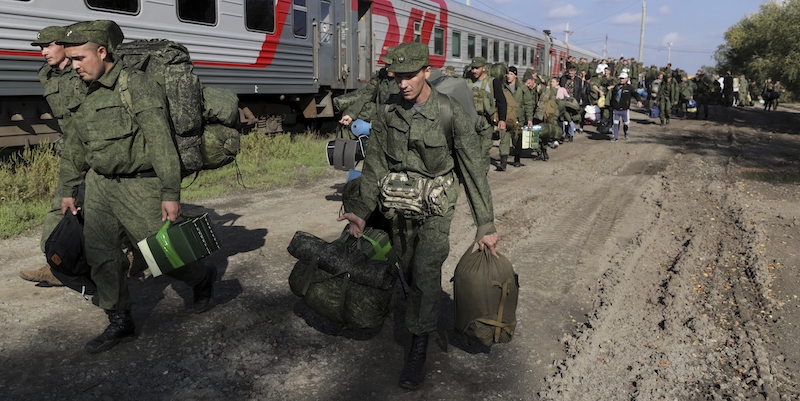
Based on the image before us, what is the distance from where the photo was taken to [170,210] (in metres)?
3.51

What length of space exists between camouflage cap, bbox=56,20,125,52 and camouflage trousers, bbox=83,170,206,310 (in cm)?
76

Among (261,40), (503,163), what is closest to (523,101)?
(503,163)

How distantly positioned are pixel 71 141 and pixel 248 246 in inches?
89.3

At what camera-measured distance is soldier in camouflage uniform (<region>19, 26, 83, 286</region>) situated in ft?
13.0

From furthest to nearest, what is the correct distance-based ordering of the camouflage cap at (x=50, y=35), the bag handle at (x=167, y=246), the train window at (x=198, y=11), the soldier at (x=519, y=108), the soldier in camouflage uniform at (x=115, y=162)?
1. the soldier at (x=519, y=108)
2. the train window at (x=198, y=11)
3. the camouflage cap at (x=50, y=35)
4. the bag handle at (x=167, y=246)
5. the soldier in camouflage uniform at (x=115, y=162)

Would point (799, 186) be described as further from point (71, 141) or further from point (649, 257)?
point (71, 141)

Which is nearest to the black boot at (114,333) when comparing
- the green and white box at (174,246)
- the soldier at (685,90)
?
the green and white box at (174,246)

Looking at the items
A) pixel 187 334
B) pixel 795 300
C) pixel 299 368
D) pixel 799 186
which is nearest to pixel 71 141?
pixel 187 334

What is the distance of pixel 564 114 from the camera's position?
48.3 ft

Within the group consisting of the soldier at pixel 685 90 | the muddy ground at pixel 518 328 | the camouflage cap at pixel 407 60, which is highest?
the soldier at pixel 685 90

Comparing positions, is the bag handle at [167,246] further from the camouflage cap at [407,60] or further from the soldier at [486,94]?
the soldier at [486,94]

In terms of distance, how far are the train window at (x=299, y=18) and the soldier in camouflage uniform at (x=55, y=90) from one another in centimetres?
721

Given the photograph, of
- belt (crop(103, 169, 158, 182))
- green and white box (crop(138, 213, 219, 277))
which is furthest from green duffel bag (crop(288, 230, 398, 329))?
belt (crop(103, 169, 158, 182))

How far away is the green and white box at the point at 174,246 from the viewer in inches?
137
